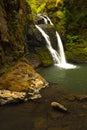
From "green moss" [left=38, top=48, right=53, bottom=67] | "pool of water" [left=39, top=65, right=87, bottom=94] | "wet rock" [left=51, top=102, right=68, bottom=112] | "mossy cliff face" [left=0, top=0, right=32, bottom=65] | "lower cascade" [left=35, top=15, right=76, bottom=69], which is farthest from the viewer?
"lower cascade" [left=35, top=15, right=76, bottom=69]

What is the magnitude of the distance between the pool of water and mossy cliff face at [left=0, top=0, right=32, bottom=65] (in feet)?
8.34

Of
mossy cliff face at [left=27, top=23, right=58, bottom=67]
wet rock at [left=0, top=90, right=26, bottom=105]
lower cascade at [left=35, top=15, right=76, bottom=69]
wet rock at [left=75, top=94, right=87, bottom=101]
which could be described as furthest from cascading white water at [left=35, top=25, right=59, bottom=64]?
wet rock at [left=0, top=90, right=26, bottom=105]

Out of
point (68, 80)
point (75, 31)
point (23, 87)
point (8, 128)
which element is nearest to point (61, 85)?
point (68, 80)

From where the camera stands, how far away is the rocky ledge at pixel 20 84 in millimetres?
11996

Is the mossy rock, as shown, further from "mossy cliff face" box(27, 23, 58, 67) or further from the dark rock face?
"mossy cliff face" box(27, 23, 58, 67)

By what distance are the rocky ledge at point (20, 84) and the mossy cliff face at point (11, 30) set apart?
945 mm

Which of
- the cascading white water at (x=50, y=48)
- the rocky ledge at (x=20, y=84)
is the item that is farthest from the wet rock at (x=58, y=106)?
the cascading white water at (x=50, y=48)

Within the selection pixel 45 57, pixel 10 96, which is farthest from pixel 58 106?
pixel 45 57

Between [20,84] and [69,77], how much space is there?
4483 millimetres

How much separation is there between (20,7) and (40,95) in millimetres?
8243

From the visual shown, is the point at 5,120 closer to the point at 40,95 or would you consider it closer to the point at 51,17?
the point at 40,95

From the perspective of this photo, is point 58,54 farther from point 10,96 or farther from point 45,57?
point 10,96

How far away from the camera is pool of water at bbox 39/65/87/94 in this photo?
14.7 metres

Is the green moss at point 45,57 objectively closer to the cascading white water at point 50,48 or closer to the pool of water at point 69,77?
the cascading white water at point 50,48
